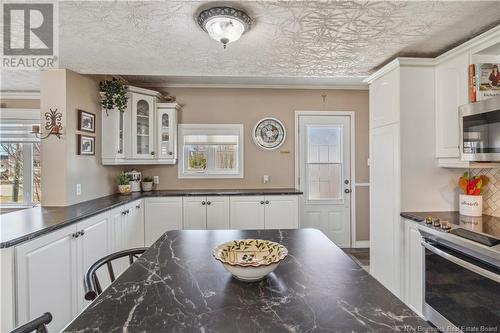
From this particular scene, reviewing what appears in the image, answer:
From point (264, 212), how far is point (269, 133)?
4.05 feet

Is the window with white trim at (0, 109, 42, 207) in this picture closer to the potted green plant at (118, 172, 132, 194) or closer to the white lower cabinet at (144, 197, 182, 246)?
the potted green plant at (118, 172, 132, 194)

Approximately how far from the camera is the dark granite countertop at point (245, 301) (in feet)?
2.56

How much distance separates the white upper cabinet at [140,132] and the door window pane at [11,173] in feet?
5.23

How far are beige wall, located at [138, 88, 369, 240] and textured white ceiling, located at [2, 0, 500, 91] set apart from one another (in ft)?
3.92

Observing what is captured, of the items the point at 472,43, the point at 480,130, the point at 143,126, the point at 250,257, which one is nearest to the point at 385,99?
the point at 472,43

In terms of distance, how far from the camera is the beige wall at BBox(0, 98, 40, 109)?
3.76 m

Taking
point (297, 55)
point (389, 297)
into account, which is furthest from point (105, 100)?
point (389, 297)

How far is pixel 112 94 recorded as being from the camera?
309cm

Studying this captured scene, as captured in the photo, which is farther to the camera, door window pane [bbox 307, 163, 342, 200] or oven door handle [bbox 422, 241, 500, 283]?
door window pane [bbox 307, 163, 342, 200]

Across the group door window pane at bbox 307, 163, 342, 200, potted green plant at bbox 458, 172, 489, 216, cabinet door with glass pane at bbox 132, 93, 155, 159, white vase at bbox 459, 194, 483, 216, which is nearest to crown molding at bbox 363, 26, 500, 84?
potted green plant at bbox 458, 172, 489, 216

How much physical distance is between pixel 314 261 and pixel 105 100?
9.82 ft

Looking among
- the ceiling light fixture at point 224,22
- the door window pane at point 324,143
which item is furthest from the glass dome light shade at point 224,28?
the door window pane at point 324,143

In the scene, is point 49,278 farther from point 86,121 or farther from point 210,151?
point 210,151

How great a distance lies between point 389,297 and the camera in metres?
0.94
